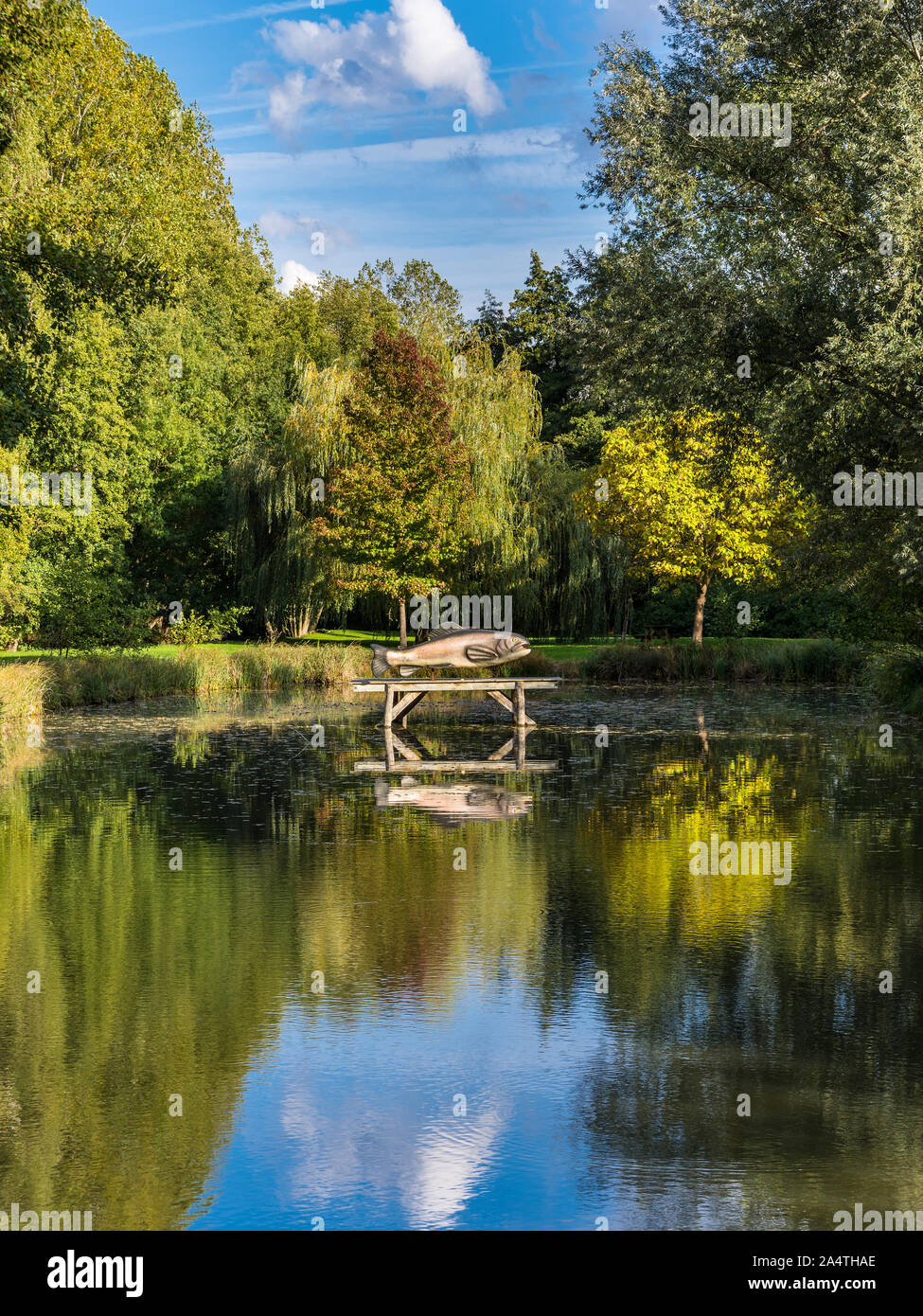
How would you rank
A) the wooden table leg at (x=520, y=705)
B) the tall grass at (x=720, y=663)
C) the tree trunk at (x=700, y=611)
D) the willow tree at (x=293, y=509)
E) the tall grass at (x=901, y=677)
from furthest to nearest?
the willow tree at (x=293, y=509), the tree trunk at (x=700, y=611), the tall grass at (x=720, y=663), the tall grass at (x=901, y=677), the wooden table leg at (x=520, y=705)

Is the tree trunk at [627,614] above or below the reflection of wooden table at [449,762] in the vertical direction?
above

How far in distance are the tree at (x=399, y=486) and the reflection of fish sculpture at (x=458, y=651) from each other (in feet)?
52.6

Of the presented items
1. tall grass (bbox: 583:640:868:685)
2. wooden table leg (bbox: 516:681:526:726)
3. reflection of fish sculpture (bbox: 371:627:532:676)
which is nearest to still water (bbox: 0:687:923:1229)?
wooden table leg (bbox: 516:681:526:726)

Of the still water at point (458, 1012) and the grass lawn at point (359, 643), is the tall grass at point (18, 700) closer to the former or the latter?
the grass lawn at point (359, 643)

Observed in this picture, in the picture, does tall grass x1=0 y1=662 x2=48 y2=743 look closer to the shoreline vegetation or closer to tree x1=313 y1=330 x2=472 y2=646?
the shoreline vegetation

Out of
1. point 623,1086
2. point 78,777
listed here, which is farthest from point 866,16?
point 623,1086

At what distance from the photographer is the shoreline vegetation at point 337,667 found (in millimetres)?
28641

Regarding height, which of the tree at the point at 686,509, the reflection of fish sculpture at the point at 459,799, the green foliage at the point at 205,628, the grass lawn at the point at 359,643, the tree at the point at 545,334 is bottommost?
the reflection of fish sculpture at the point at 459,799

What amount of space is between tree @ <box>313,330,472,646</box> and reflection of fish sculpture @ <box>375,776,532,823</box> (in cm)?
2055

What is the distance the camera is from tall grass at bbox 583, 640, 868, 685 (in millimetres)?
34156

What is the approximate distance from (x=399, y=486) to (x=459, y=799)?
74.2ft

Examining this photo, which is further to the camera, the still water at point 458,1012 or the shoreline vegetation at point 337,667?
the shoreline vegetation at point 337,667

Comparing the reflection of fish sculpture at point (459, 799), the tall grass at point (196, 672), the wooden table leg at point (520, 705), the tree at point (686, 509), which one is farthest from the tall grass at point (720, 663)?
the reflection of fish sculpture at point (459, 799)

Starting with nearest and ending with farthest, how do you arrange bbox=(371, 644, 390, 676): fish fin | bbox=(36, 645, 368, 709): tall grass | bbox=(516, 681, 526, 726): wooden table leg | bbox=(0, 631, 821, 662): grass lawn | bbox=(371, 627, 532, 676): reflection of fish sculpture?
1. bbox=(516, 681, 526, 726): wooden table leg
2. bbox=(371, 627, 532, 676): reflection of fish sculpture
3. bbox=(371, 644, 390, 676): fish fin
4. bbox=(36, 645, 368, 709): tall grass
5. bbox=(0, 631, 821, 662): grass lawn
